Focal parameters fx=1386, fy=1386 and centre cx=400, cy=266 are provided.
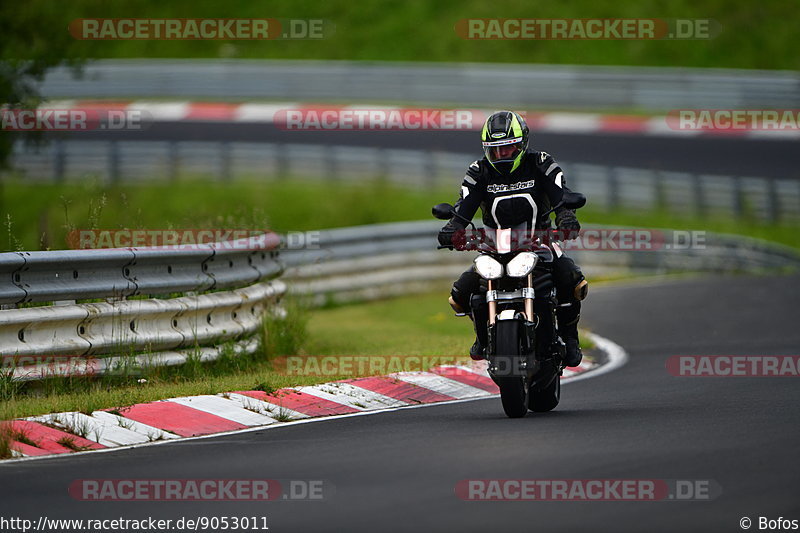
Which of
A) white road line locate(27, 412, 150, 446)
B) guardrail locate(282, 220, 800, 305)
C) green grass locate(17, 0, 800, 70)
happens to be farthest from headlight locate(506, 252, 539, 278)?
green grass locate(17, 0, 800, 70)

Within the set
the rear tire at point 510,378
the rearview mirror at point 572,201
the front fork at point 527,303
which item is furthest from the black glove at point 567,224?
the rear tire at point 510,378

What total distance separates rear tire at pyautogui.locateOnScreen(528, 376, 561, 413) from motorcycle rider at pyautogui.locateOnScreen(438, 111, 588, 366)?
0.25 metres

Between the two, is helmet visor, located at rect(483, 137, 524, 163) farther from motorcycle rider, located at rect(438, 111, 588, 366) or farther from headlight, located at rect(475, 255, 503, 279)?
headlight, located at rect(475, 255, 503, 279)

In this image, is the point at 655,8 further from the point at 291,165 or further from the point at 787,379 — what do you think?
the point at 787,379

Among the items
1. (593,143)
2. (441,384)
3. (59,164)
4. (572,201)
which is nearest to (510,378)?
(572,201)

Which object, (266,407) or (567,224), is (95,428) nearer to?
(266,407)

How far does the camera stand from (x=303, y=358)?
13188 millimetres

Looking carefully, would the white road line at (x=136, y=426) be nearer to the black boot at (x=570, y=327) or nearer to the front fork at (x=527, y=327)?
the front fork at (x=527, y=327)

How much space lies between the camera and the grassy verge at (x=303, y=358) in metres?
9.73

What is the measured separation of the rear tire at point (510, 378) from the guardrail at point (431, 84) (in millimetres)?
25321

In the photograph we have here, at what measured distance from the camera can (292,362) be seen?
42.4 ft

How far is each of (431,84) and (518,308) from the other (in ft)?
87.3

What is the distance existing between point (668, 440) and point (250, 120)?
28.1m

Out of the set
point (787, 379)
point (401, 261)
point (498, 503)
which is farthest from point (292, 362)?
point (401, 261)
